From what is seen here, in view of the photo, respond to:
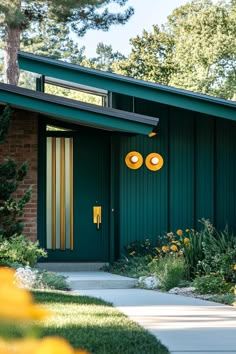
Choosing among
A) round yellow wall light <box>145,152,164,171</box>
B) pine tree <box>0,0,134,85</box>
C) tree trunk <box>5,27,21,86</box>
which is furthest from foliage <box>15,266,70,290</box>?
tree trunk <box>5,27,21,86</box>

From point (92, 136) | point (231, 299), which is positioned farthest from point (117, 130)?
point (231, 299)

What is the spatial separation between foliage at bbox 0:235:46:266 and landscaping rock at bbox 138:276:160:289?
4.96 feet

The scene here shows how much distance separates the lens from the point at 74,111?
39.0 feet

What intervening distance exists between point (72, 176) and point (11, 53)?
1507 cm

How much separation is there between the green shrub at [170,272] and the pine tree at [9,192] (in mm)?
2426

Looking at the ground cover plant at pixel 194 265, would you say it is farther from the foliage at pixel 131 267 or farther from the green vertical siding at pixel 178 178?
the green vertical siding at pixel 178 178

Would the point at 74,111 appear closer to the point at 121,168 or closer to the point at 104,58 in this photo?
the point at 121,168

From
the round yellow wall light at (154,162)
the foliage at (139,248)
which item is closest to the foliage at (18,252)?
the foliage at (139,248)

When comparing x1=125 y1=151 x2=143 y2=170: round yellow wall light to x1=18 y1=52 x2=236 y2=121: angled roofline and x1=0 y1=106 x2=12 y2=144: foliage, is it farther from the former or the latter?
x1=0 y1=106 x2=12 y2=144: foliage

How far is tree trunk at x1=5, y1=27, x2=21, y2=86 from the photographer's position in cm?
2708

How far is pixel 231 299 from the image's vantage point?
29.5 ft

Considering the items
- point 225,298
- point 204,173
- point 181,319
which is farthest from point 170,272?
point 204,173

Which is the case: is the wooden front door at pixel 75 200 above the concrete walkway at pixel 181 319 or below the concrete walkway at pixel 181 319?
above

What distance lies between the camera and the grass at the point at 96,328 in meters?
5.84
